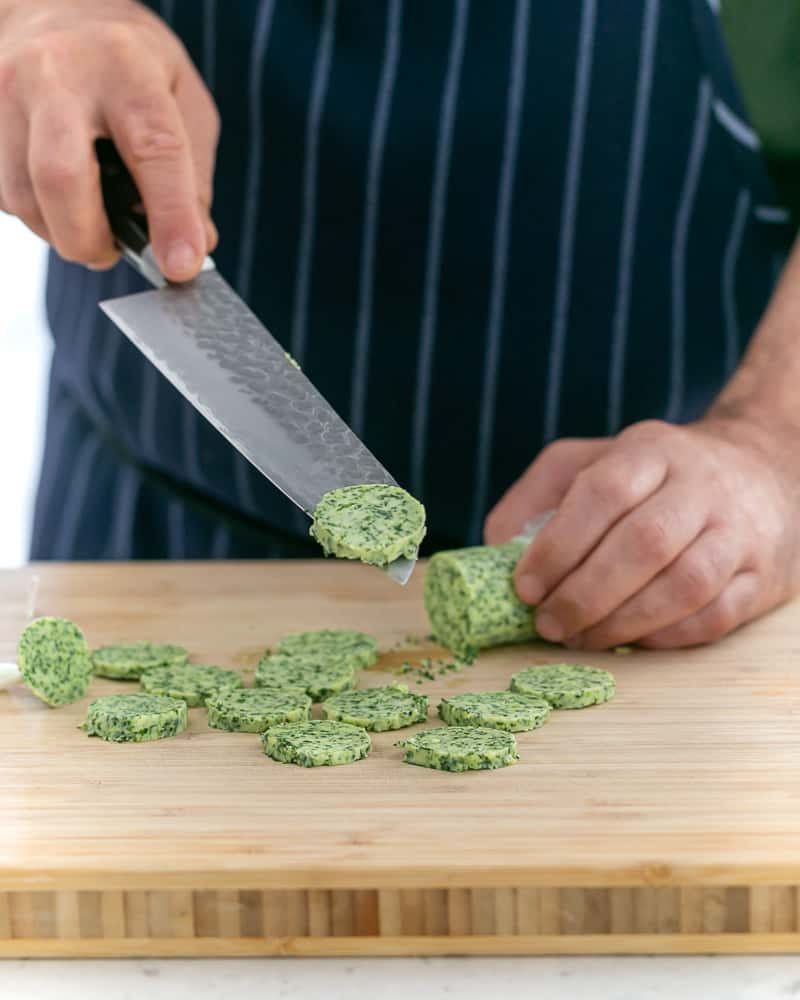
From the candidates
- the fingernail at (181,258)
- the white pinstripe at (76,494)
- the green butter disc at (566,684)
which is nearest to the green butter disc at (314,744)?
the green butter disc at (566,684)

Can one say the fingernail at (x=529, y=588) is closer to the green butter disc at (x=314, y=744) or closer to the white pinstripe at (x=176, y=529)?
the green butter disc at (x=314, y=744)

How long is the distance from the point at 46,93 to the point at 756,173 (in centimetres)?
125

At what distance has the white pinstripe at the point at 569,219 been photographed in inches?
93.0

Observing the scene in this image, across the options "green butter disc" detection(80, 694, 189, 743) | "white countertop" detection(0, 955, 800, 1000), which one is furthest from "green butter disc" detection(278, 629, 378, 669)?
"white countertop" detection(0, 955, 800, 1000)

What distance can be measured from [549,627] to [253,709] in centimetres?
47

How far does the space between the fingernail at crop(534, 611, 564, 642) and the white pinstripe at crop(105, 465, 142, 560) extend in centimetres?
95

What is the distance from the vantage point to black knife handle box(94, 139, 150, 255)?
1847 millimetres

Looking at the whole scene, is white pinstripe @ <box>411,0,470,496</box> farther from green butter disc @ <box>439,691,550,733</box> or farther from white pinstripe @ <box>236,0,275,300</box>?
green butter disc @ <box>439,691,550,733</box>

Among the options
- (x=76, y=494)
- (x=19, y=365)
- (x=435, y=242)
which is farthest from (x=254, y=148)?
(x=19, y=365)

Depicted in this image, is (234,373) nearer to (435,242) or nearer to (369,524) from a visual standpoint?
(369,524)

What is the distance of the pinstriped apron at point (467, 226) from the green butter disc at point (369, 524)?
77 cm

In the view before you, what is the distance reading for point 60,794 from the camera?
1.45 meters

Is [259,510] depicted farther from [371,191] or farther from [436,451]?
[371,191]

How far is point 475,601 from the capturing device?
74.2 inches
